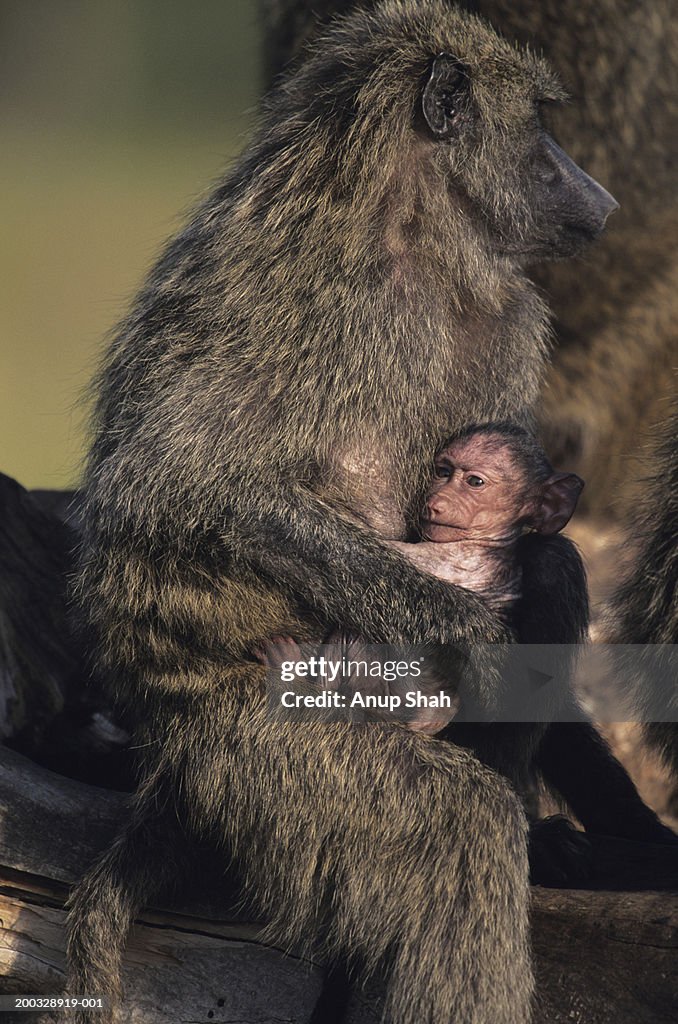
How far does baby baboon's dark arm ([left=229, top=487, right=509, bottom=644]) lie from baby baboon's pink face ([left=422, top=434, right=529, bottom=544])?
189mm

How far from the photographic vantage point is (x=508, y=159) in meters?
2.03

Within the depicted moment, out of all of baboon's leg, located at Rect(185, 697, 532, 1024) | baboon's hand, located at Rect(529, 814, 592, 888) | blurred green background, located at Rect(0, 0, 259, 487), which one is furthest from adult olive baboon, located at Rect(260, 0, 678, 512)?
baboon's leg, located at Rect(185, 697, 532, 1024)

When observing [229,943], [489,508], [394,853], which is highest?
[489,508]

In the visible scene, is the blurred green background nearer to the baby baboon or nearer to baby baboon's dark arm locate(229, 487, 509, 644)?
the baby baboon

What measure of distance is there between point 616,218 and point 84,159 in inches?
77.7

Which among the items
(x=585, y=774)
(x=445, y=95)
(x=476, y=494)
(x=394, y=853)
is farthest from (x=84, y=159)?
(x=394, y=853)

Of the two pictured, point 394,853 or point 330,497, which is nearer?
point 394,853

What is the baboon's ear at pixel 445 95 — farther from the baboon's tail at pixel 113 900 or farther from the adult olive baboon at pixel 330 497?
the baboon's tail at pixel 113 900

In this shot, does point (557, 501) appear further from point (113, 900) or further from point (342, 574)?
point (113, 900)

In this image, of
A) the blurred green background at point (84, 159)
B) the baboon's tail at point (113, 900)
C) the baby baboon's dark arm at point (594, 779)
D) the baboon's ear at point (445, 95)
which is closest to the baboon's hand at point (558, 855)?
the baby baboon's dark arm at point (594, 779)

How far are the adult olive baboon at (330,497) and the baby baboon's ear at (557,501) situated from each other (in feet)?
0.15

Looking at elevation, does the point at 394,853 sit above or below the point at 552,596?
below

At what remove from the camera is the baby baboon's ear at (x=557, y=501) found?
196 cm

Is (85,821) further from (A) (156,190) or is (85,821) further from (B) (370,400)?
(A) (156,190)
